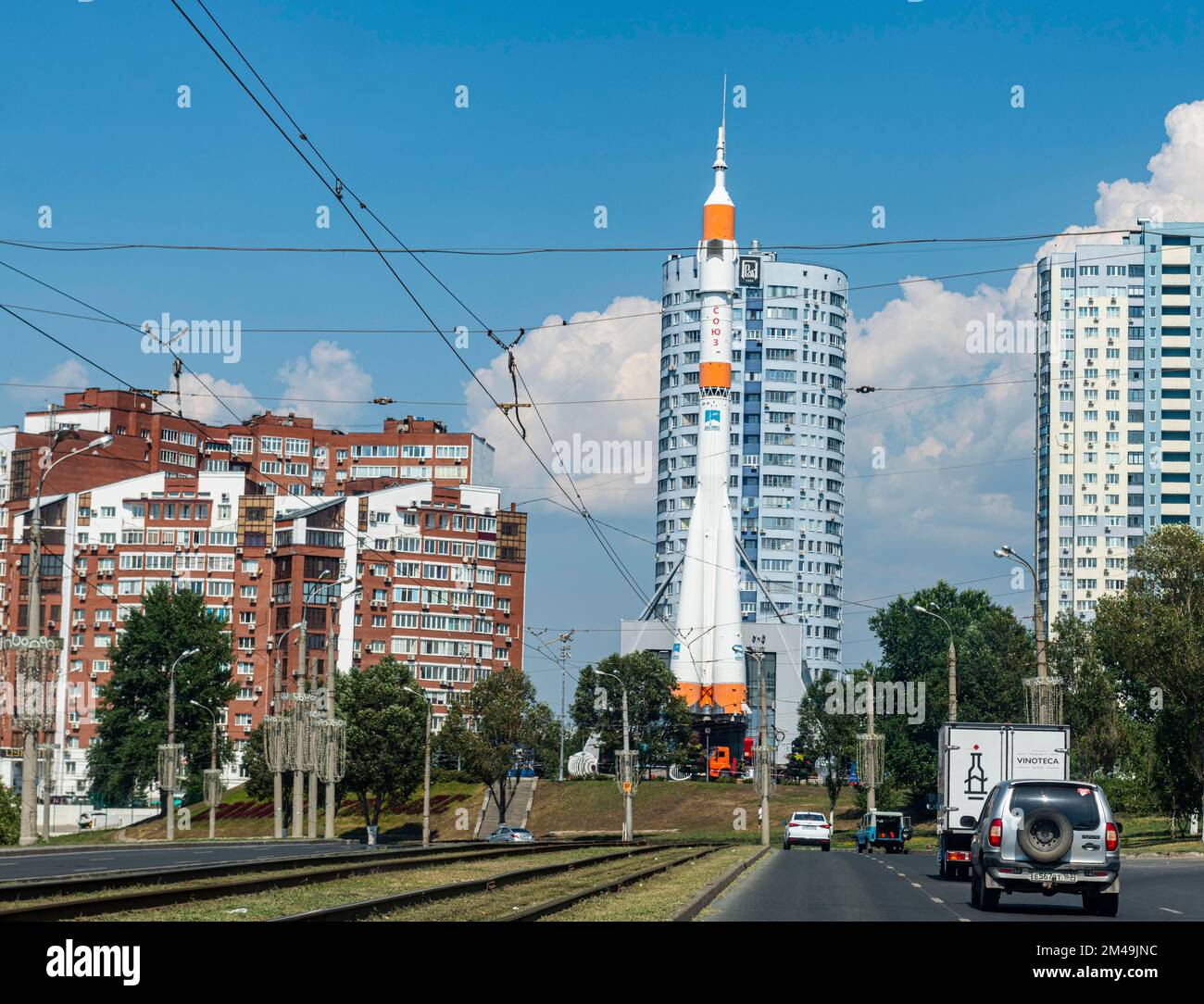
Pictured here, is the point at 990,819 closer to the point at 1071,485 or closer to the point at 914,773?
the point at 914,773

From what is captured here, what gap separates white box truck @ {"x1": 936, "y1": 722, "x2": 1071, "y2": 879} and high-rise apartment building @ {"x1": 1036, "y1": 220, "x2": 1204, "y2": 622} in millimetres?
152827

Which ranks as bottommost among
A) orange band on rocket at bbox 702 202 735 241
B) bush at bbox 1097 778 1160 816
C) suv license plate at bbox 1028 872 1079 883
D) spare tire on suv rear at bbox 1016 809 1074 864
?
bush at bbox 1097 778 1160 816

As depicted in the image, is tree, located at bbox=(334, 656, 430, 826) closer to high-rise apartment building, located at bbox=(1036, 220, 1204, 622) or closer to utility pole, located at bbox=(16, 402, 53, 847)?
utility pole, located at bbox=(16, 402, 53, 847)

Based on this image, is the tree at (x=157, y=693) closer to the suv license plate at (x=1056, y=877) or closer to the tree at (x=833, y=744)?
the tree at (x=833, y=744)

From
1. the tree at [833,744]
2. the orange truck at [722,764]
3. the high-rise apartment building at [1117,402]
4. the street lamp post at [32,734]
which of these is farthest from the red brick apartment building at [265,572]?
the street lamp post at [32,734]

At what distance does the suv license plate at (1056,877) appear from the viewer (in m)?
23.3

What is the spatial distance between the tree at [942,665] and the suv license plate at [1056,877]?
7587 cm

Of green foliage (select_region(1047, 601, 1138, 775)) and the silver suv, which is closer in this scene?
the silver suv

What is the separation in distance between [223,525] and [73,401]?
39269mm

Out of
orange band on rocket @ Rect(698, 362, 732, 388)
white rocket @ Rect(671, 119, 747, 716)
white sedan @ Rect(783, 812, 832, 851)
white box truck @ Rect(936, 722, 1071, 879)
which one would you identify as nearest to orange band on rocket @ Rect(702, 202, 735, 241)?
white rocket @ Rect(671, 119, 747, 716)

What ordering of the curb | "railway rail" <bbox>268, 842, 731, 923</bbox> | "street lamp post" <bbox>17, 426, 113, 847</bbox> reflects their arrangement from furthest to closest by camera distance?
1. "street lamp post" <bbox>17, 426, 113, 847</bbox>
2. the curb
3. "railway rail" <bbox>268, 842, 731, 923</bbox>

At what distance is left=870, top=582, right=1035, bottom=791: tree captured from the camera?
354 ft

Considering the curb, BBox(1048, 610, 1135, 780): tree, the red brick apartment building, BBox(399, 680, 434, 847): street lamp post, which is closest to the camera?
the curb

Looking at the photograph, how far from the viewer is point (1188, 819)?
74000 millimetres
